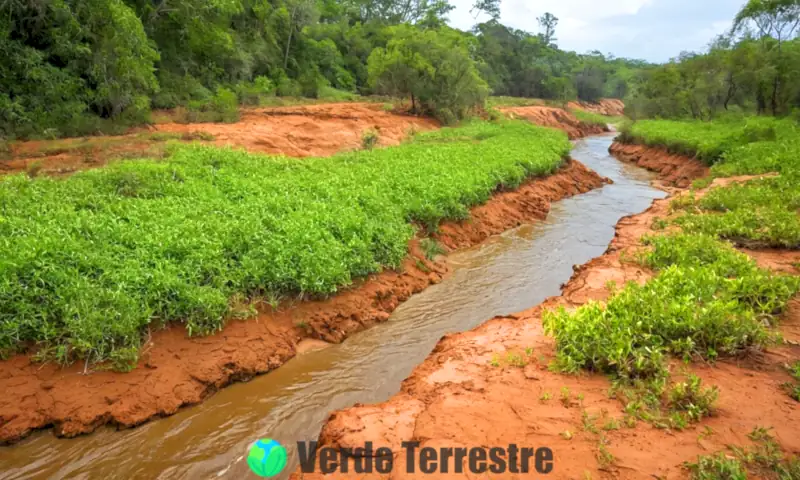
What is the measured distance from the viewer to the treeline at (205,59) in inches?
493

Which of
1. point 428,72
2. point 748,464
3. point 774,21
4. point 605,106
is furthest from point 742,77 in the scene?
point 605,106

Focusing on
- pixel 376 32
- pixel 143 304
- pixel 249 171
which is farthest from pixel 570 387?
pixel 376 32

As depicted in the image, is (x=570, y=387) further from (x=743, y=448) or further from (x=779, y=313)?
(x=779, y=313)

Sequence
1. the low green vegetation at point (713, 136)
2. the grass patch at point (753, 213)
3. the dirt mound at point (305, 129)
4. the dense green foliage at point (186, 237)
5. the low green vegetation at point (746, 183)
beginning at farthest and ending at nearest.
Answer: the low green vegetation at point (713, 136), the dirt mound at point (305, 129), the low green vegetation at point (746, 183), the grass patch at point (753, 213), the dense green foliage at point (186, 237)

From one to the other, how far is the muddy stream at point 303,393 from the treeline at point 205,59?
34.8ft

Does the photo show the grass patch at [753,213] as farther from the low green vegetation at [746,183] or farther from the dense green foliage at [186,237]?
the dense green foliage at [186,237]

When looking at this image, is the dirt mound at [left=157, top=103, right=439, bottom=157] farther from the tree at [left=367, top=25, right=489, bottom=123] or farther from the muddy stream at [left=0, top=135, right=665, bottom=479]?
the muddy stream at [left=0, top=135, right=665, bottom=479]

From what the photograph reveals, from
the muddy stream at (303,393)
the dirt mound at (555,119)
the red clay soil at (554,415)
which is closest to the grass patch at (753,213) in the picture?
the muddy stream at (303,393)

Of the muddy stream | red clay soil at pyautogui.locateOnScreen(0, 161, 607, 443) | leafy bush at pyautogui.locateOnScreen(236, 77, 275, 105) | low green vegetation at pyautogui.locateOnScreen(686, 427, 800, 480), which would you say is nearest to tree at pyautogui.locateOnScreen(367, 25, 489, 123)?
leafy bush at pyautogui.locateOnScreen(236, 77, 275, 105)

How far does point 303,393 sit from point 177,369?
57.7 inches

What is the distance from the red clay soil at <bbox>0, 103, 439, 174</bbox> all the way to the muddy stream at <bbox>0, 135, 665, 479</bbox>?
702 centimetres

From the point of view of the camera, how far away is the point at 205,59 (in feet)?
74.3

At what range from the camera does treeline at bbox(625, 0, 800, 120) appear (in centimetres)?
2534

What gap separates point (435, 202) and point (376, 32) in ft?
113
